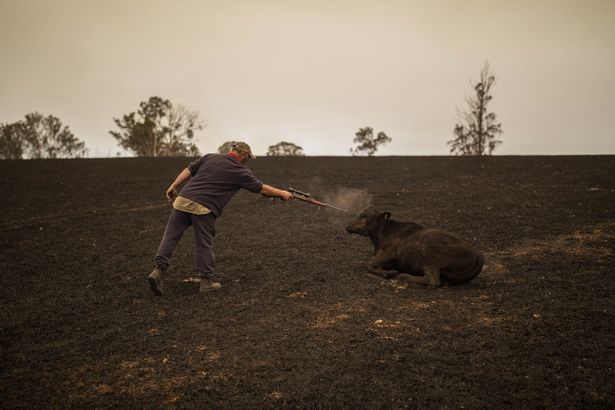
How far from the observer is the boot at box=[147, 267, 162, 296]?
6.59 m

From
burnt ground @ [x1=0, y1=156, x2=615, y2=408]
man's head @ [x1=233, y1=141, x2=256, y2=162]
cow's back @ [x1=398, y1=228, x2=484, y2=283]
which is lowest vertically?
burnt ground @ [x1=0, y1=156, x2=615, y2=408]

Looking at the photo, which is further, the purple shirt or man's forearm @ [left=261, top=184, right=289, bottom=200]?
man's forearm @ [left=261, top=184, right=289, bottom=200]

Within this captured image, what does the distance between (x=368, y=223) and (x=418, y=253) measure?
1.29 metres

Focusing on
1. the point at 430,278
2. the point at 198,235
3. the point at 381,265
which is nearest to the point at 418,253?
the point at 430,278

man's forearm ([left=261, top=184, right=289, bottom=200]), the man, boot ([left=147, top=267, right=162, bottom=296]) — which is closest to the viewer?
boot ([left=147, top=267, right=162, bottom=296])

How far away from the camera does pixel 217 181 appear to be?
269 inches

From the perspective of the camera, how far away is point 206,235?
687 centimetres

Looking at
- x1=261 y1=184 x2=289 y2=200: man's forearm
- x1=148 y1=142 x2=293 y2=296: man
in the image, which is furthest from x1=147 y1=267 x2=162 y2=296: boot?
x1=261 y1=184 x2=289 y2=200: man's forearm

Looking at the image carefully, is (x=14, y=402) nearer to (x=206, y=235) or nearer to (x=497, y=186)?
(x=206, y=235)

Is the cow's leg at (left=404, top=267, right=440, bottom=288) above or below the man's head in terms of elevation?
below

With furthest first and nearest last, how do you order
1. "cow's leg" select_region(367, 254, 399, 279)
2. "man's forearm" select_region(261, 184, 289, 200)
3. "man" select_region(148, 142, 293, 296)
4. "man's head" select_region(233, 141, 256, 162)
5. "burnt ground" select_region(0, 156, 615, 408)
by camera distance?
"cow's leg" select_region(367, 254, 399, 279), "man's head" select_region(233, 141, 256, 162), "man's forearm" select_region(261, 184, 289, 200), "man" select_region(148, 142, 293, 296), "burnt ground" select_region(0, 156, 615, 408)

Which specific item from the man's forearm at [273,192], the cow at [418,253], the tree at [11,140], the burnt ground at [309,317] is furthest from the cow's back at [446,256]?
the tree at [11,140]

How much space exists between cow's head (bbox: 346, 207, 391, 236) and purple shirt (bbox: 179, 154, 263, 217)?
2.09 metres

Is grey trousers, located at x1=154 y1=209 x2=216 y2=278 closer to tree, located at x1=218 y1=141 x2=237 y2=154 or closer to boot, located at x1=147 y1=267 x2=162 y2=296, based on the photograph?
boot, located at x1=147 y1=267 x2=162 y2=296
